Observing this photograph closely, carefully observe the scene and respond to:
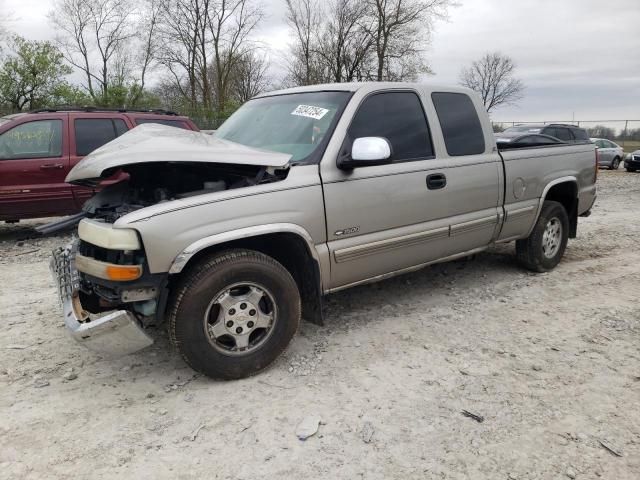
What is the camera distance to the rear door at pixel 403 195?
342 cm

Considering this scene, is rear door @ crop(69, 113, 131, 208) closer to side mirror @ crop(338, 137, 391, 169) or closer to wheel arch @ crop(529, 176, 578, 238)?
side mirror @ crop(338, 137, 391, 169)

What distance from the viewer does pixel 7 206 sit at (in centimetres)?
688

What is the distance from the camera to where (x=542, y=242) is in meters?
5.16

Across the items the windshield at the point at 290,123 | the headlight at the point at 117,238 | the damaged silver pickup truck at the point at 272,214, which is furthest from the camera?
the windshield at the point at 290,123

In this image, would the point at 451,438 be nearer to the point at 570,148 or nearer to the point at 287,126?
the point at 287,126

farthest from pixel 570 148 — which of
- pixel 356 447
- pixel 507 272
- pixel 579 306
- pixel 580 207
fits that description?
pixel 356 447

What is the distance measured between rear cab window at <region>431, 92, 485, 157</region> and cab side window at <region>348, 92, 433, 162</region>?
23 centimetres

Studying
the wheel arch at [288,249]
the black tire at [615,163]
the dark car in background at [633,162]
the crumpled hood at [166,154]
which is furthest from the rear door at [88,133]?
the black tire at [615,163]

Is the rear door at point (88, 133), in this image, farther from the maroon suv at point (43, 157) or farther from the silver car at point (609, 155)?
the silver car at point (609, 155)

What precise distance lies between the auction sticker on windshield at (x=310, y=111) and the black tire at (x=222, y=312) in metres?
1.19

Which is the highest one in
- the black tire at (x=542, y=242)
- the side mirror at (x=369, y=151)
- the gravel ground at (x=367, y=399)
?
the side mirror at (x=369, y=151)

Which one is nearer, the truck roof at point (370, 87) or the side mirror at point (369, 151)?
the side mirror at point (369, 151)

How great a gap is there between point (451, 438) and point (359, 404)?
552 millimetres

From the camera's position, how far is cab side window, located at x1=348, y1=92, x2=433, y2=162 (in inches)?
143
